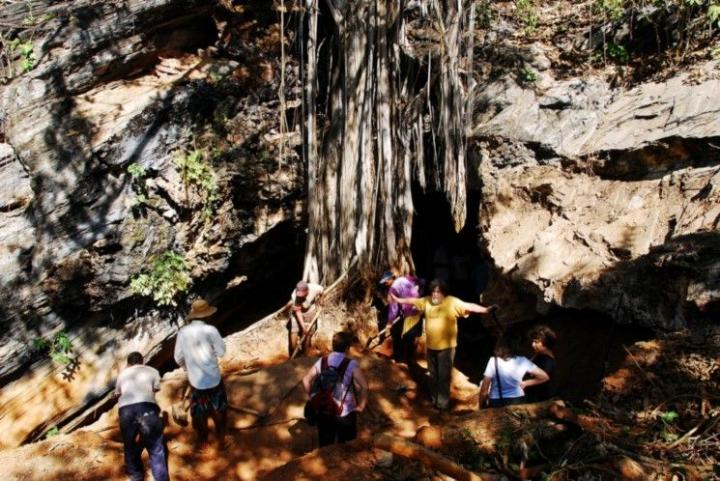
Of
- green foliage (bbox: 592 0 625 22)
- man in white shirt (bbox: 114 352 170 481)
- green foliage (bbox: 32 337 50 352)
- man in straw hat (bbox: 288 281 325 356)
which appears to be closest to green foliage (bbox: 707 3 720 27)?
green foliage (bbox: 592 0 625 22)

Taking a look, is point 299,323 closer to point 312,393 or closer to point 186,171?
point 186,171

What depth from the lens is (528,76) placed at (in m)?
7.46

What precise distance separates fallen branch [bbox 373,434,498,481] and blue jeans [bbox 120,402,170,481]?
5.99 feet

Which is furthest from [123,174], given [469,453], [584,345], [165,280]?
[584,345]

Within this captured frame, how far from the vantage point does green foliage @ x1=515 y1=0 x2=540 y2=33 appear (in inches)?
327

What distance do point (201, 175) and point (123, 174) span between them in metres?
0.91

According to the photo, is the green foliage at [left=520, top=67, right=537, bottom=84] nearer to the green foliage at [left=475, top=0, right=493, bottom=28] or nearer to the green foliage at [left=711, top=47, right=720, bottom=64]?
the green foliage at [left=475, top=0, right=493, bottom=28]

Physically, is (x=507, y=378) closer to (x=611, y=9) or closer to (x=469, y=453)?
(x=469, y=453)

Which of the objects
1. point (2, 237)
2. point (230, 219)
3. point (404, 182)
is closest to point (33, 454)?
point (2, 237)

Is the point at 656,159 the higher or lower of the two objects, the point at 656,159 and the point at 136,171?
the higher

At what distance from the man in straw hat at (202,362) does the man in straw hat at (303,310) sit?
6.25 feet

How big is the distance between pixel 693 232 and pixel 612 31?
3466 mm

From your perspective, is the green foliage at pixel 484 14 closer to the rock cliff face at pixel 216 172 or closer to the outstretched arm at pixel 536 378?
the rock cliff face at pixel 216 172

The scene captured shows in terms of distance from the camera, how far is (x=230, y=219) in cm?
770
